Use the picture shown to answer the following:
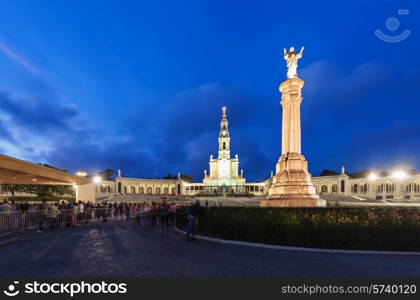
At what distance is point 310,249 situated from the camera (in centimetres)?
1019

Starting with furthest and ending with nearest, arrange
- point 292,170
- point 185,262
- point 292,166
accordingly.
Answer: point 292,166 < point 292,170 < point 185,262

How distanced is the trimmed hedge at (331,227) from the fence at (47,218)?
38.2ft

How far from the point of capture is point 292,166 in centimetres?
2014

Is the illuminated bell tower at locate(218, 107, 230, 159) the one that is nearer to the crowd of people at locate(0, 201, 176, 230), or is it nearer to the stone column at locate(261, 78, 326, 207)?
the crowd of people at locate(0, 201, 176, 230)

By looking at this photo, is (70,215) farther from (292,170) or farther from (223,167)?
(223,167)

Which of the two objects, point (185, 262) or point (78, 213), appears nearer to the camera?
point (185, 262)

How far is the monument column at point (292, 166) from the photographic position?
1900 centimetres

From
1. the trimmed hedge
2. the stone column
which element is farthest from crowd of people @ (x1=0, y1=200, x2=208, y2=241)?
the stone column

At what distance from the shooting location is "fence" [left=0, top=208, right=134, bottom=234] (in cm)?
1505

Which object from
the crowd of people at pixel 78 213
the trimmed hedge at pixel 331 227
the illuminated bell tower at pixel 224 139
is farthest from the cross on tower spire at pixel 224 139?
the trimmed hedge at pixel 331 227

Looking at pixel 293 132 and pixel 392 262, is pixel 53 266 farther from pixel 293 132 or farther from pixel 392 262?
pixel 293 132

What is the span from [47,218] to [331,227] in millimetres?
16296

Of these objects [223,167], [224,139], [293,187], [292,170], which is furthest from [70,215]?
[224,139]

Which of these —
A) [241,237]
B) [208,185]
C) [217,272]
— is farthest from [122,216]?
[208,185]
